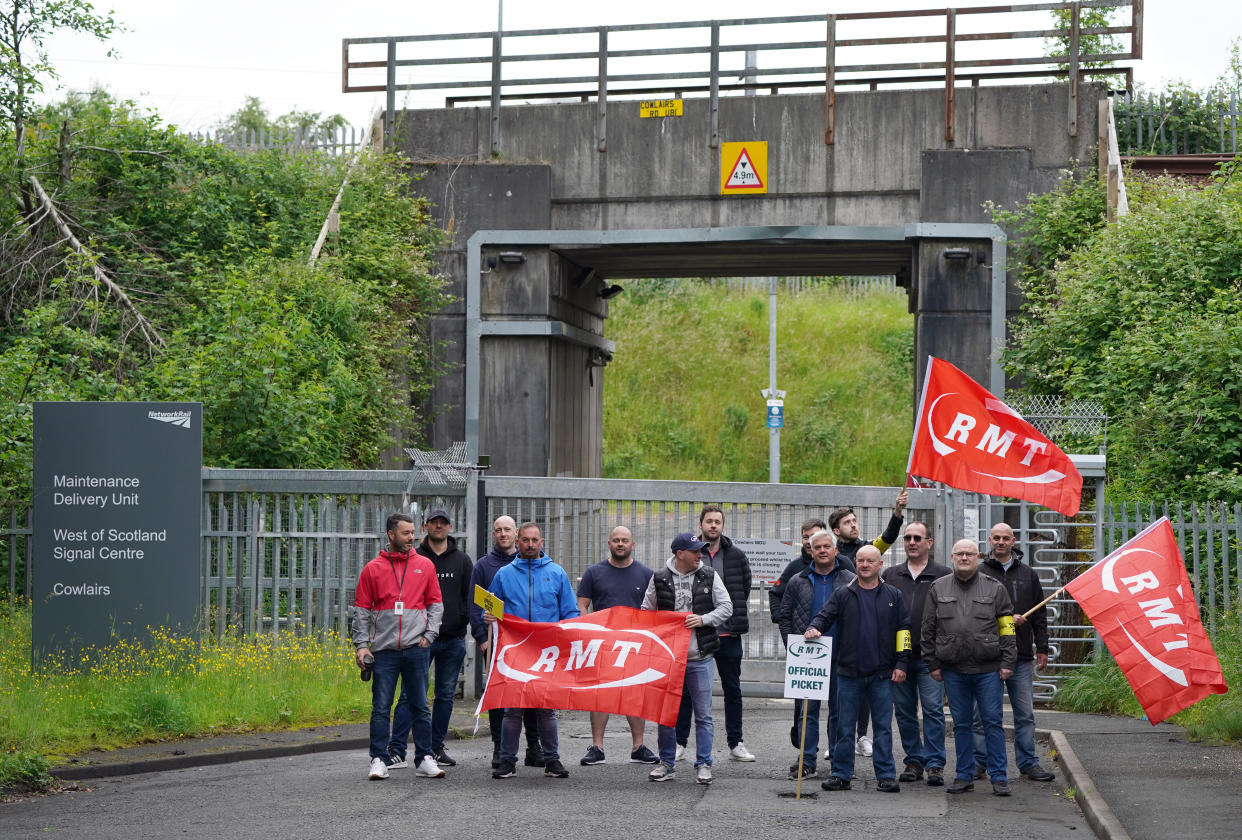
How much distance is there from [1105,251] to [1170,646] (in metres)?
9.79

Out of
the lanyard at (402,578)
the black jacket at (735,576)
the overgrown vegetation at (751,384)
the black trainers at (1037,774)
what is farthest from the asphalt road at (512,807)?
the overgrown vegetation at (751,384)

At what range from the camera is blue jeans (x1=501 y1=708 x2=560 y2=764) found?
35.1 feet

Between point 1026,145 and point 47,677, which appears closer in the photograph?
point 47,677

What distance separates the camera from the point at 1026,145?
22.3m

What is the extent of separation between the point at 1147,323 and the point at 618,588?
371 inches

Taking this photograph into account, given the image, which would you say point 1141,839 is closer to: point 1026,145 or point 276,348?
point 276,348

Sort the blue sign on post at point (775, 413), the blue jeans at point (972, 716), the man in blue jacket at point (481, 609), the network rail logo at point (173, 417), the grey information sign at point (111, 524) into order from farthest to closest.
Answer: the blue sign on post at point (775, 413), the network rail logo at point (173, 417), the grey information sign at point (111, 524), the man in blue jacket at point (481, 609), the blue jeans at point (972, 716)

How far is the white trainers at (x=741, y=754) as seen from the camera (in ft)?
38.1

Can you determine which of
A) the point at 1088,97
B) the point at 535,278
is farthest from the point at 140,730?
the point at 1088,97

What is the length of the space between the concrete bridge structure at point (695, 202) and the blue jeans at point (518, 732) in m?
12.4

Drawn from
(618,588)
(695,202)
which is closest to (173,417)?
(618,588)

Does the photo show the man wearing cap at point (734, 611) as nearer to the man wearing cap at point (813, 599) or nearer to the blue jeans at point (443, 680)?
the man wearing cap at point (813, 599)

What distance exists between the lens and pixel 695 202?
23109 millimetres

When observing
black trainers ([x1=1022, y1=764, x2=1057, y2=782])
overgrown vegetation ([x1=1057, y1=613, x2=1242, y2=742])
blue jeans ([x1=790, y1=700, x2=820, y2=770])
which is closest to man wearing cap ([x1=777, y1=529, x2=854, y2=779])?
blue jeans ([x1=790, y1=700, x2=820, y2=770])
